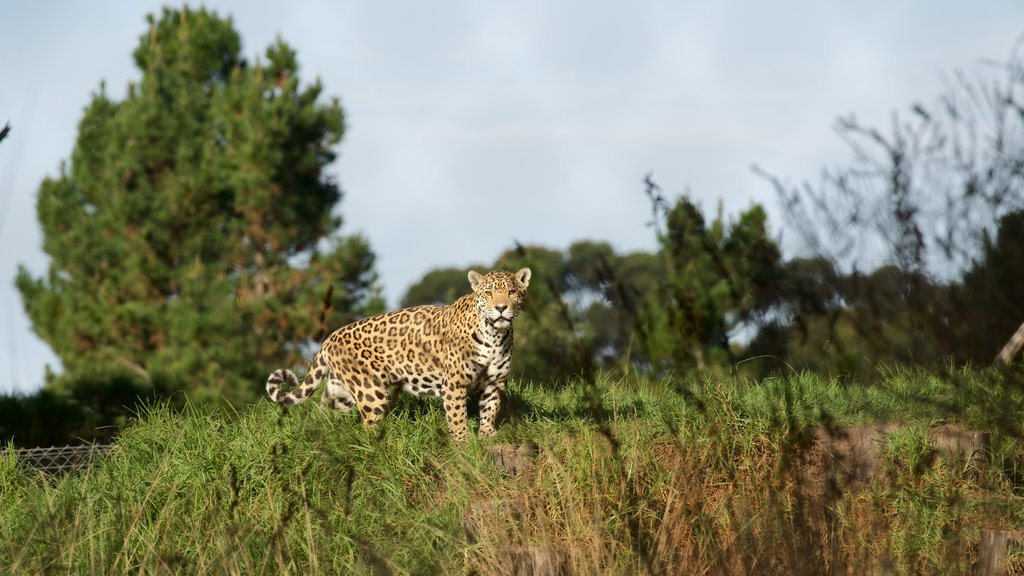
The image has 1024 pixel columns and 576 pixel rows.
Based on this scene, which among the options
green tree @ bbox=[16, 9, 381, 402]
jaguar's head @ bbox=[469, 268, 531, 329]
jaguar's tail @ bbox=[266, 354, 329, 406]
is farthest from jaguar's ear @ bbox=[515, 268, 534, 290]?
green tree @ bbox=[16, 9, 381, 402]

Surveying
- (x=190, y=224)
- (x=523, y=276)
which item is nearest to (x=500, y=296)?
(x=523, y=276)

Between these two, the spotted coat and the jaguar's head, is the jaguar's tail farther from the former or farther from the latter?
the jaguar's head

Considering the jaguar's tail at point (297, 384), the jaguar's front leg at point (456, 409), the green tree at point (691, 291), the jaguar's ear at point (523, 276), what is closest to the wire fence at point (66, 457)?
the jaguar's tail at point (297, 384)

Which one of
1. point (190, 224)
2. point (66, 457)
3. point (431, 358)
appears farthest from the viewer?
point (190, 224)

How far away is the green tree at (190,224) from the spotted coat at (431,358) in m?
13.7

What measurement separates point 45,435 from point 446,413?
7.83 meters

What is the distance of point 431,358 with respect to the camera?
27.8 feet

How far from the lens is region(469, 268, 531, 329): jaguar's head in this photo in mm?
8156

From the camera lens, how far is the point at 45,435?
14.3 metres

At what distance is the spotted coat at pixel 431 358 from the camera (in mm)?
8242

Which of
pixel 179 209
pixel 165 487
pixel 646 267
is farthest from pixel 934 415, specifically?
pixel 646 267

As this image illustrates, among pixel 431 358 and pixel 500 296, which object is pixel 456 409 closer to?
pixel 431 358

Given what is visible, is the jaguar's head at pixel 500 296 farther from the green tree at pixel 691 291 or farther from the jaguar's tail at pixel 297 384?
the green tree at pixel 691 291

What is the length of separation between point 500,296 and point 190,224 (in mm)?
17462
